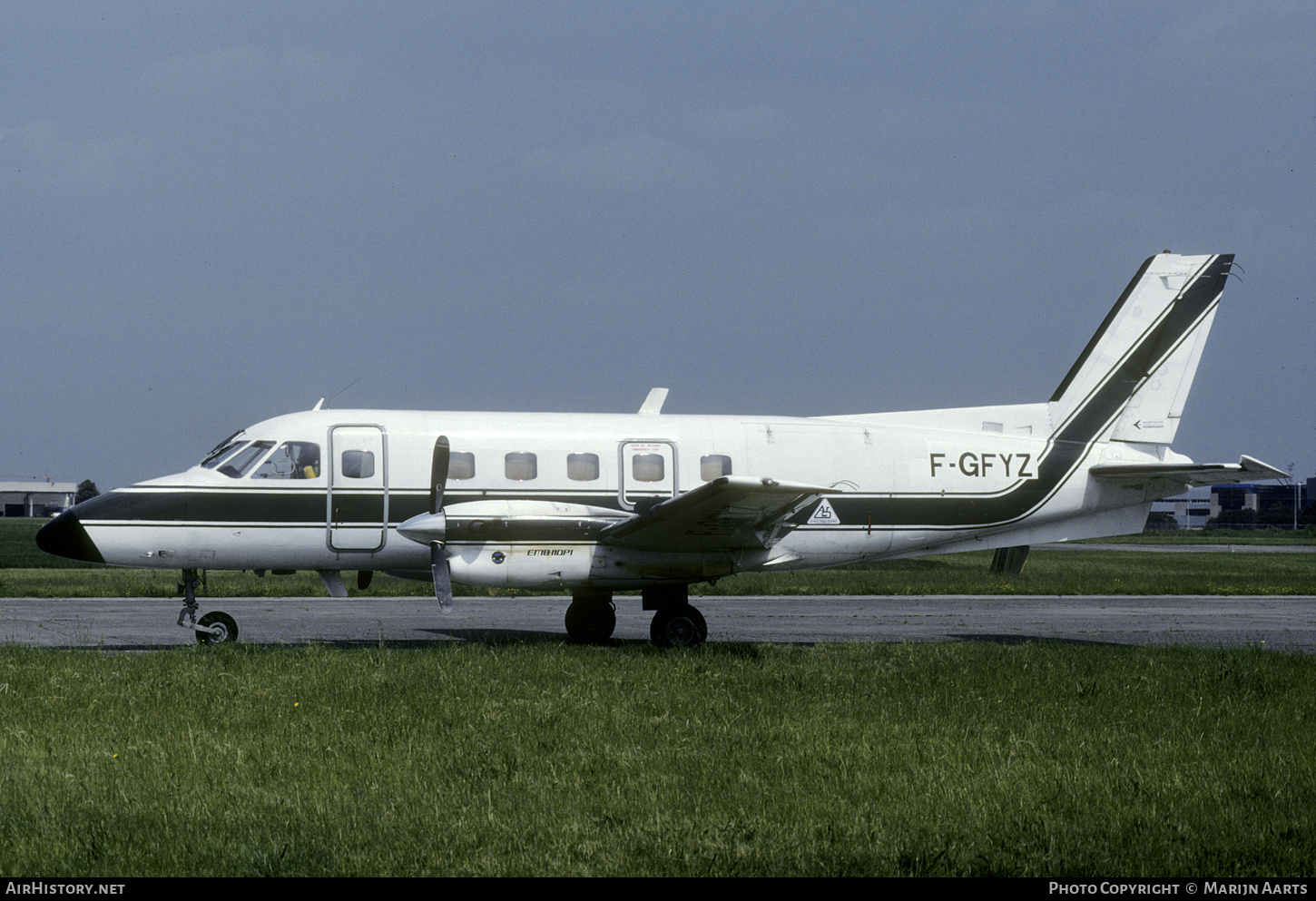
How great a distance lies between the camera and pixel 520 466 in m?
16.1

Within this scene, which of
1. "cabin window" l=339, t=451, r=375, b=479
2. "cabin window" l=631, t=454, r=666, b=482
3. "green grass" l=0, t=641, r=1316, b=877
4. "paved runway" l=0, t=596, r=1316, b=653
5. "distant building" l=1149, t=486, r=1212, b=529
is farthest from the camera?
"distant building" l=1149, t=486, r=1212, b=529

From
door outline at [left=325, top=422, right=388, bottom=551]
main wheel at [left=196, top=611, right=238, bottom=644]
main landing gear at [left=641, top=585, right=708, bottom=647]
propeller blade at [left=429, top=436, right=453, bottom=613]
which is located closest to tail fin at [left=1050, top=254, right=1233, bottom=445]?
main landing gear at [left=641, top=585, right=708, bottom=647]

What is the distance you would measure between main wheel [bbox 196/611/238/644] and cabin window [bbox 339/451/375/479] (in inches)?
96.8

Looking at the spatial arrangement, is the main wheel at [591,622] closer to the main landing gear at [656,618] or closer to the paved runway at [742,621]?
the main landing gear at [656,618]

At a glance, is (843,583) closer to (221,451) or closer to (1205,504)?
(221,451)

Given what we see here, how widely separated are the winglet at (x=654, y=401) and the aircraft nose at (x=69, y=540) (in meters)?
7.85

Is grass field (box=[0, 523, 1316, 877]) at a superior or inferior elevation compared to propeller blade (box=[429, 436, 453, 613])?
inferior

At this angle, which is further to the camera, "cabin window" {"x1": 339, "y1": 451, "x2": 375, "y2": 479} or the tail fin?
the tail fin

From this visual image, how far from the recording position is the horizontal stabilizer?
16.5 metres

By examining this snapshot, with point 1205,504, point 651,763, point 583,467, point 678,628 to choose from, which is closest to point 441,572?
point 583,467

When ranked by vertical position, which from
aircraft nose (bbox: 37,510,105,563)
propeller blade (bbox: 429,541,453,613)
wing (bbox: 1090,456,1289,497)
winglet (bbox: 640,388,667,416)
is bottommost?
propeller blade (bbox: 429,541,453,613)

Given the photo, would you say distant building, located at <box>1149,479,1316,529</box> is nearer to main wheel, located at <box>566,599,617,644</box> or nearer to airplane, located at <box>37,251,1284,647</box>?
airplane, located at <box>37,251,1284,647</box>

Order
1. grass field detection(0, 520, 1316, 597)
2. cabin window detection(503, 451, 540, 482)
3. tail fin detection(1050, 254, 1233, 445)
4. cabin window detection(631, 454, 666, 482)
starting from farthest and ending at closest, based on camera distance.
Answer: grass field detection(0, 520, 1316, 597) → tail fin detection(1050, 254, 1233, 445) → cabin window detection(631, 454, 666, 482) → cabin window detection(503, 451, 540, 482)
